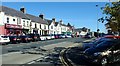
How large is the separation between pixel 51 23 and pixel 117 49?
90.3m

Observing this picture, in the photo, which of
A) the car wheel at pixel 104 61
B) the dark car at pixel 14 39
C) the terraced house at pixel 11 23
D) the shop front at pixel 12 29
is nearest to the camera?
the car wheel at pixel 104 61

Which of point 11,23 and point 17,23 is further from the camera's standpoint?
point 17,23

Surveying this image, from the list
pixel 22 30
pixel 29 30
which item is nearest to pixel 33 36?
pixel 22 30

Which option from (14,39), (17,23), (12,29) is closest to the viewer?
(14,39)

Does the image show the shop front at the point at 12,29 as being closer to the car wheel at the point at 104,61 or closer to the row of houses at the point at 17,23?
the row of houses at the point at 17,23

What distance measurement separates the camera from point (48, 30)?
10088 centimetres

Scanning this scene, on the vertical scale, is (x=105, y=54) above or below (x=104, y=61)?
above

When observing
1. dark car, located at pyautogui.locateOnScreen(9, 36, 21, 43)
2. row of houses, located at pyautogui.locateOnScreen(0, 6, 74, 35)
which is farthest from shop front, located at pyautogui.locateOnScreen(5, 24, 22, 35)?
dark car, located at pyautogui.locateOnScreen(9, 36, 21, 43)

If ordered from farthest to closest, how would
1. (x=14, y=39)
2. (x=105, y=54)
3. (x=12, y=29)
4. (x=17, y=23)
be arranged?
(x=17, y=23)
(x=12, y=29)
(x=14, y=39)
(x=105, y=54)

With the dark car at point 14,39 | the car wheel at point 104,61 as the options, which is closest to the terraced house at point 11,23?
the dark car at point 14,39

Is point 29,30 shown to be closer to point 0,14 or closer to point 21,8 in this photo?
point 21,8

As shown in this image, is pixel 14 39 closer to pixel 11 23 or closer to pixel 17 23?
pixel 11 23

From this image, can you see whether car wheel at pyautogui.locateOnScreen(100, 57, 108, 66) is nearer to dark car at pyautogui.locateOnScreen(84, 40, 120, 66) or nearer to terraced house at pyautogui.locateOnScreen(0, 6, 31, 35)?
dark car at pyautogui.locateOnScreen(84, 40, 120, 66)

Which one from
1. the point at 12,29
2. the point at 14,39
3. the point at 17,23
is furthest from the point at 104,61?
the point at 17,23
